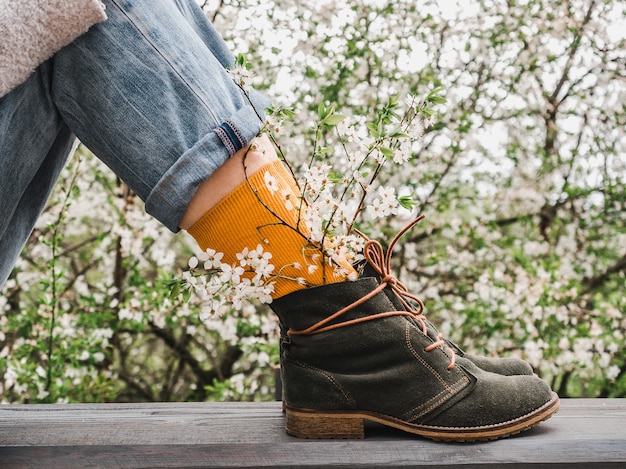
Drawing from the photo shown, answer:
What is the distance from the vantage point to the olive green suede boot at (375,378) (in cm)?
82

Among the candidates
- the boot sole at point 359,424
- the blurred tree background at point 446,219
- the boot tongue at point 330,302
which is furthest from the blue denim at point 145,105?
the blurred tree background at point 446,219

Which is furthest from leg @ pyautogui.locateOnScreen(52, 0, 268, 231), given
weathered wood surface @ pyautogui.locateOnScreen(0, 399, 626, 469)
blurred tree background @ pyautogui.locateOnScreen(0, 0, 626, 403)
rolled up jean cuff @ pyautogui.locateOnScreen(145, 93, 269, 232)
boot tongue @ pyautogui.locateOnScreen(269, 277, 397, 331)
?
blurred tree background @ pyautogui.locateOnScreen(0, 0, 626, 403)

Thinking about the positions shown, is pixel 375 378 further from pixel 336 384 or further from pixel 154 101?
pixel 154 101

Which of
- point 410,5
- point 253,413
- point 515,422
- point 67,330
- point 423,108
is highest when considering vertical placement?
point 410,5

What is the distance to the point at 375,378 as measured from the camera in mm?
836

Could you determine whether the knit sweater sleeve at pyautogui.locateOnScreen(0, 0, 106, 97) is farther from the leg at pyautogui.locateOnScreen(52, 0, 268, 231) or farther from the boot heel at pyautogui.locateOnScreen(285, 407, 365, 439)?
the boot heel at pyautogui.locateOnScreen(285, 407, 365, 439)

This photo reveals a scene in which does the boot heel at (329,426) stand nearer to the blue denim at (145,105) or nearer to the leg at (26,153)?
the blue denim at (145,105)

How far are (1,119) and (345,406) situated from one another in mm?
590

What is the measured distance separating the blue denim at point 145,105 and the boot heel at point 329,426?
0.32 metres

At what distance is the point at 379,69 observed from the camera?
7.20 ft

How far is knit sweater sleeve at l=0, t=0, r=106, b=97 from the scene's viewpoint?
28.9 inches

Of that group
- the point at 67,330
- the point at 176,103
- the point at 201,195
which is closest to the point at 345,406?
the point at 201,195

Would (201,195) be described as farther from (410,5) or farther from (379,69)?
(410,5)

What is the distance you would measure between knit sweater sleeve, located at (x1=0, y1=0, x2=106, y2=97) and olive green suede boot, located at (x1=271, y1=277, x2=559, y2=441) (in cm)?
44
